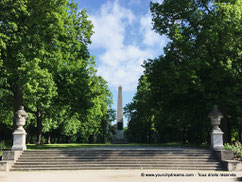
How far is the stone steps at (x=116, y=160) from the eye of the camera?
13.0 m

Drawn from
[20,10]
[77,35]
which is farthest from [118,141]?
[20,10]

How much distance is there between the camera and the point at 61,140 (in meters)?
61.6

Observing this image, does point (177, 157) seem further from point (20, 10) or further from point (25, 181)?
point (20, 10)

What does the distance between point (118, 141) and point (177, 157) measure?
20.0 metres

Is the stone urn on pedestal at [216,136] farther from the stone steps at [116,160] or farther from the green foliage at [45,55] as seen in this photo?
the green foliage at [45,55]

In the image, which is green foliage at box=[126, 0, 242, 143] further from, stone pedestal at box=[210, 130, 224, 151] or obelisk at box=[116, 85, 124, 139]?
obelisk at box=[116, 85, 124, 139]

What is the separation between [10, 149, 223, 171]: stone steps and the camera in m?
13.0

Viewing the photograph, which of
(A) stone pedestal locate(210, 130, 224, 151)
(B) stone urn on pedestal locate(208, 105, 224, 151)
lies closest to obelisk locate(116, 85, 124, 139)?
(B) stone urn on pedestal locate(208, 105, 224, 151)

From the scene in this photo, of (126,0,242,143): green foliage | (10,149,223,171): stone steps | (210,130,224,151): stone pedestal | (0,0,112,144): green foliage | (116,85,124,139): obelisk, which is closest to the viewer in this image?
(10,149,223,171): stone steps

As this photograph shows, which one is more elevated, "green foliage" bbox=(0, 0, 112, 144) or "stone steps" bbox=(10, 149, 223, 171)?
"green foliage" bbox=(0, 0, 112, 144)

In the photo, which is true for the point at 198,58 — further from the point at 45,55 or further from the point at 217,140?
the point at 45,55

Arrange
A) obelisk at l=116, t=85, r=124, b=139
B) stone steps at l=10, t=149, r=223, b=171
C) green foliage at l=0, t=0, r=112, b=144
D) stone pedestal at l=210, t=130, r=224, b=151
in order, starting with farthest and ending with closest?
obelisk at l=116, t=85, r=124, b=139 < green foliage at l=0, t=0, r=112, b=144 < stone pedestal at l=210, t=130, r=224, b=151 < stone steps at l=10, t=149, r=223, b=171

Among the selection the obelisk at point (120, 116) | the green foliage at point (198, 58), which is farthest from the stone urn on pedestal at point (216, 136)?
the obelisk at point (120, 116)

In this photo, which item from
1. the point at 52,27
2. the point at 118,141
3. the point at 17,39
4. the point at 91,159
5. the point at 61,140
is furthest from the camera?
the point at 61,140
